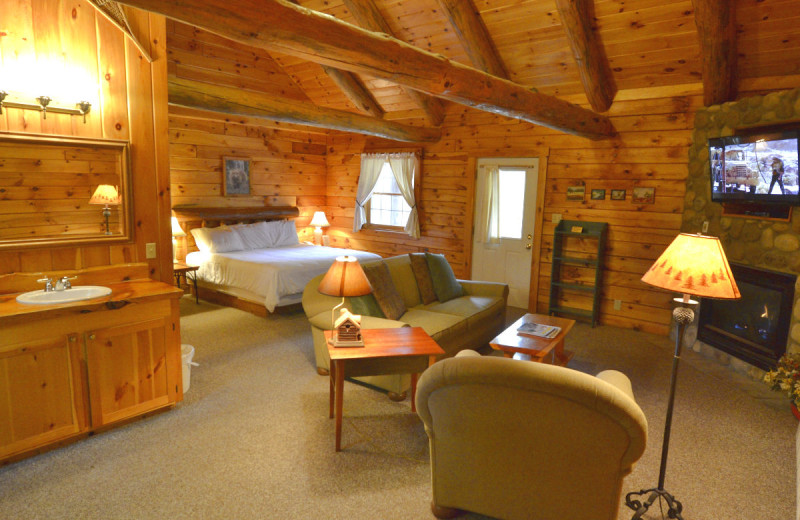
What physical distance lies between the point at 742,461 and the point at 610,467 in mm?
1657

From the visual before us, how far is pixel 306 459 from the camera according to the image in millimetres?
2611

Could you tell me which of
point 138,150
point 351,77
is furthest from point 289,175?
point 138,150

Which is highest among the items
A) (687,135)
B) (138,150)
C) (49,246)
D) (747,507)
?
(687,135)

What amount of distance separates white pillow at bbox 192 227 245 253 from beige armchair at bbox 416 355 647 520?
479 cm

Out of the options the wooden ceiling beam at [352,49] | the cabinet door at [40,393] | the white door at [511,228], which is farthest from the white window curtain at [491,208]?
the cabinet door at [40,393]

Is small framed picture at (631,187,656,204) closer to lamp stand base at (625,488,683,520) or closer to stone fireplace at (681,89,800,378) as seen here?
stone fireplace at (681,89,800,378)

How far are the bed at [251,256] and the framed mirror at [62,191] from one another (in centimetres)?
225

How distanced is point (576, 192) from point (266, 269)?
3.66 metres

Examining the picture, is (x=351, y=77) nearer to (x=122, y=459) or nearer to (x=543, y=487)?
(x=122, y=459)

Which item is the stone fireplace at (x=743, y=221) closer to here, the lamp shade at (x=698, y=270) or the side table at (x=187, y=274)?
the lamp shade at (x=698, y=270)

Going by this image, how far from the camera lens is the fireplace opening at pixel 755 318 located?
12.3ft

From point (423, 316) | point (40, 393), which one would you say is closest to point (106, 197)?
point (40, 393)

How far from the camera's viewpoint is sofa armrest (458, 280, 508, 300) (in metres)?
4.66

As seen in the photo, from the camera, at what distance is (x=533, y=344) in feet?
10.9
